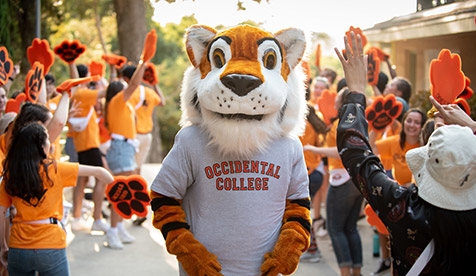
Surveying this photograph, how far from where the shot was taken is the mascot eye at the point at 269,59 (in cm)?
351

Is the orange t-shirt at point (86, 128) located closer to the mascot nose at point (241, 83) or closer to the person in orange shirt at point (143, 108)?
the person in orange shirt at point (143, 108)

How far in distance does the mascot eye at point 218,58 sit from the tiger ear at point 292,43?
36cm

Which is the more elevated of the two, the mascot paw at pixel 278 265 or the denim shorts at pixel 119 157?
the mascot paw at pixel 278 265

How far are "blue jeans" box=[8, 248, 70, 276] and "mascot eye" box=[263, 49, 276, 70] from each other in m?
1.77

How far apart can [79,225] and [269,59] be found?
15.9 ft

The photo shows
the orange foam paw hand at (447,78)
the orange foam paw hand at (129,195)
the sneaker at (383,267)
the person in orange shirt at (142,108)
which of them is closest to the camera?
the orange foam paw hand at (447,78)

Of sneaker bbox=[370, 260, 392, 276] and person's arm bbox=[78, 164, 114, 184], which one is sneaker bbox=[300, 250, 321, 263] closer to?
sneaker bbox=[370, 260, 392, 276]

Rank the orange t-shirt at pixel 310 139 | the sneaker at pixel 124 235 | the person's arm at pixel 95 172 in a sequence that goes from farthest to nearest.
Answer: the sneaker at pixel 124 235, the orange t-shirt at pixel 310 139, the person's arm at pixel 95 172

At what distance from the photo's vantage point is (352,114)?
3018mm

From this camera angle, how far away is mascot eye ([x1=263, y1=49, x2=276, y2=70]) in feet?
11.5

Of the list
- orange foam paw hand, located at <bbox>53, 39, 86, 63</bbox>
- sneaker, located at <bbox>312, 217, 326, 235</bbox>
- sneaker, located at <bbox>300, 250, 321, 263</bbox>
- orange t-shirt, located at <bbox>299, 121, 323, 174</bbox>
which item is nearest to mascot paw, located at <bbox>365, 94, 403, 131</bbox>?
orange t-shirt, located at <bbox>299, 121, 323, 174</bbox>

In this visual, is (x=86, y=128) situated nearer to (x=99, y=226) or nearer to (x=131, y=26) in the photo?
(x=99, y=226)

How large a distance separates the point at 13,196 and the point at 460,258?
8.86 feet

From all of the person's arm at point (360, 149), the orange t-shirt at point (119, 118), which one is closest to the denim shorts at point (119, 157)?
the orange t-shirt at point (119, 118)
